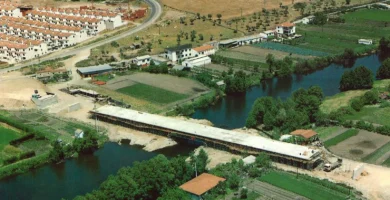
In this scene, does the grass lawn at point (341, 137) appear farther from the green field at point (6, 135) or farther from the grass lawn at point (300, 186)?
the green field at point (6, 135)

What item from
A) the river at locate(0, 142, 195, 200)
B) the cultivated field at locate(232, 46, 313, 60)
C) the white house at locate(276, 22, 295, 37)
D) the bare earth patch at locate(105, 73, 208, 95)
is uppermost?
the white house at locate(276, 22, 295, 37)

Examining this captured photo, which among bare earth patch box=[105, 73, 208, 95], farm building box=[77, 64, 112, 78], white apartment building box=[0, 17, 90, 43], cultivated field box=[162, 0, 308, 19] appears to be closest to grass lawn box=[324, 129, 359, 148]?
bare earth patch box=[105, 73, 208, 95]

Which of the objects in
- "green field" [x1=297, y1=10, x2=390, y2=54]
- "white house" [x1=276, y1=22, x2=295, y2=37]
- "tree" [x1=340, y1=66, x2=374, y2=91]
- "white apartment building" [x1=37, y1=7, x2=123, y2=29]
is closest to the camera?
"tree" [x1=340, y1=66, x2=374, y2=91]

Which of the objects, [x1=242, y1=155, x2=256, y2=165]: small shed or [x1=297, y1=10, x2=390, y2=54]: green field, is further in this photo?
[x1=297, y1=10, x2=390, y2=54]: green field

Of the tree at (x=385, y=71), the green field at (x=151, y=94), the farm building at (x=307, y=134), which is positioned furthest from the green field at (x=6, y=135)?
the tree at (x=385, y=71)

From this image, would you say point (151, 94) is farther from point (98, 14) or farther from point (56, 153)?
point (98, 14)

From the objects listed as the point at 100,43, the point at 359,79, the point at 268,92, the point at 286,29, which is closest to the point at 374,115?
the point at 359,79

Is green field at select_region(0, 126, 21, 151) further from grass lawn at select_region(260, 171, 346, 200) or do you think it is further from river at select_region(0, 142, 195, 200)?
grass lawn at select_region(260, 171, 346, 200)

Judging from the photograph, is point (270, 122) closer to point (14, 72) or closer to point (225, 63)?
point (225, 63)
